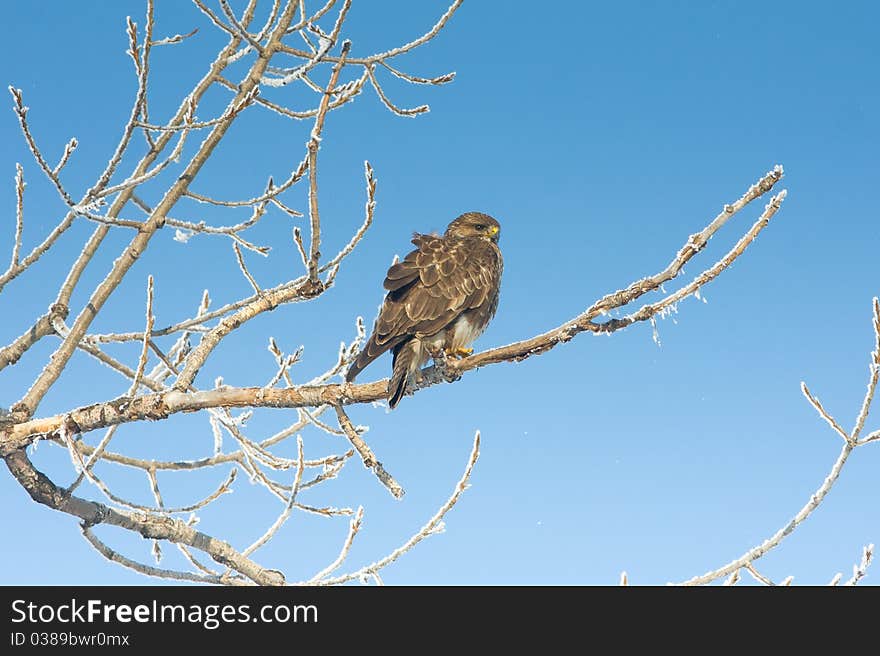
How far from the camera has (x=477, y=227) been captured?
29.1 feet

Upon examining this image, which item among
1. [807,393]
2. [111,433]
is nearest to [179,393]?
[111,433]

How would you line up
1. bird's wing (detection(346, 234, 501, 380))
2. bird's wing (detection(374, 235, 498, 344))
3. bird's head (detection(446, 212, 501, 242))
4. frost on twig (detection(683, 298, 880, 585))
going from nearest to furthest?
1. frost on twig (detection(683, 298, 880, 585))
2. bird's wing (detection(346, 234, 501, 380))
3. bird's wing (detection(374, 235, 498, 344))
4. bird's head (detection(446, 212, 501, 242))

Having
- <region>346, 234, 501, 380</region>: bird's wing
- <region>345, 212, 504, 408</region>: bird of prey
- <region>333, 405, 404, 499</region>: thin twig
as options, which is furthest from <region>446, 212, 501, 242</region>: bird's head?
<region>333, 405, 404, 499</region>: thin twig

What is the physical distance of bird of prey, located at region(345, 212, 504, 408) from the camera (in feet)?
21.0

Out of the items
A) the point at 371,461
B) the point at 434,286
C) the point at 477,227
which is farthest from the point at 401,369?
the point at 477,227

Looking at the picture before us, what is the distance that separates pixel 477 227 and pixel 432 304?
86.3 inches

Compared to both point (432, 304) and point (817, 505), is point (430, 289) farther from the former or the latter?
point (817, 505)

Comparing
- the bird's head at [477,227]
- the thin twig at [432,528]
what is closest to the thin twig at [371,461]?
the thin twig at [432,528]

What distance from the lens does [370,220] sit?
18.0 feet

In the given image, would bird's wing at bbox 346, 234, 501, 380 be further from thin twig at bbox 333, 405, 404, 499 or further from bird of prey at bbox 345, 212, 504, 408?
thin twig at bbox 333, 405, 404, 499

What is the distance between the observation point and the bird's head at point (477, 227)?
28.8 ft

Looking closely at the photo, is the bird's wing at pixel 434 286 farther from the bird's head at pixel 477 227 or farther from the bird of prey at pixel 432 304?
the bird's head at pixel 477 227

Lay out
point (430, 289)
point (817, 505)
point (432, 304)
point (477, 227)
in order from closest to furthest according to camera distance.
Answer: point (817, 505), point (432, 304), point (430, 289), point (477, 227)
